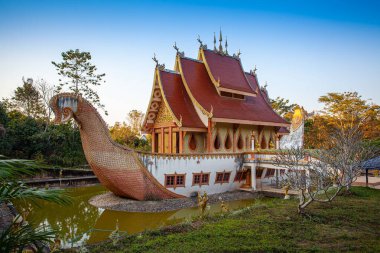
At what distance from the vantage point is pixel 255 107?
676 inches

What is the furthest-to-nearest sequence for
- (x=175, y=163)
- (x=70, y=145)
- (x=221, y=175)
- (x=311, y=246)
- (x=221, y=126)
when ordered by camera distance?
(x=70, y=145) < (x=221, y=126) < (x=221, y=175) < (x=175, y=163) < (x=311, y=246)

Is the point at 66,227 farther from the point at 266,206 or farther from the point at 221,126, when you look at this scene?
the point at 221,126

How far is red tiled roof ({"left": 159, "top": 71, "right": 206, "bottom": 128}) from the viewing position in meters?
13.8

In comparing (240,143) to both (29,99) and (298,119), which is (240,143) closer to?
(298,119)

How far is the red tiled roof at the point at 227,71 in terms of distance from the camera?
52.5 feet

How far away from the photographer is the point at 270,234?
5.86 m

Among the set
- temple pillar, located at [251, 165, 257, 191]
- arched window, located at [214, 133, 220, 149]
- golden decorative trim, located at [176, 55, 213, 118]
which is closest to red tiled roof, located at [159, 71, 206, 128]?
golden decorative trim, located at [176, 55, 213, 118]

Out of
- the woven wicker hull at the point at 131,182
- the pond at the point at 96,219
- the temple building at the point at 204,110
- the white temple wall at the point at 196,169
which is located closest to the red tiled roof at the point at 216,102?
the temple building at the point at 204,110

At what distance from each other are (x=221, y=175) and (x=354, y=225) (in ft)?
25.9

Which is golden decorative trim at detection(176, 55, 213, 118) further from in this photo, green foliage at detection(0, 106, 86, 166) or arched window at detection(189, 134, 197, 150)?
green foliage at detection(0, 106, 86, 166)

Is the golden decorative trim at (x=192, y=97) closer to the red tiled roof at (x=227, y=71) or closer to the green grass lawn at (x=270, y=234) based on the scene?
the red tiled roof at (x=227, y=71)

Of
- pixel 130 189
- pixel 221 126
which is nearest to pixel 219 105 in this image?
pixel 221 126

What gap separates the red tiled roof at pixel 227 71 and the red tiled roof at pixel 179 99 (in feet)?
6.33

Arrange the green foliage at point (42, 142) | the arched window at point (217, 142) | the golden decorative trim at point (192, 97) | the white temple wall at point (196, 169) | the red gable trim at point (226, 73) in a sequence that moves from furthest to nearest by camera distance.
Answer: the green foliage at point (42, 142)
the red gable trim at point (226, 73)
the arched window at point (217, 142)
the golden decorative trim at point (192, 97)
the white temple wall at point (196, 169)
